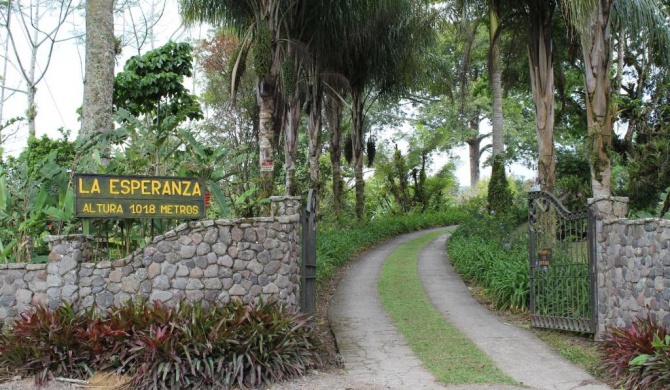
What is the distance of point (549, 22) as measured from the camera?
43.3 feet

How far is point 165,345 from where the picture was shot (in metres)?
7.46

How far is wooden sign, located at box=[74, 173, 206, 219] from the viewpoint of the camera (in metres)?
8.47

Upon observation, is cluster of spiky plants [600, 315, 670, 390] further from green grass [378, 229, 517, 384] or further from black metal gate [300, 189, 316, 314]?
black metal gate [300, 189, 316, 314]

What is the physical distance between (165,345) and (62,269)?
6.62 ft

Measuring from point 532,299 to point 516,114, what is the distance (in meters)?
25.3

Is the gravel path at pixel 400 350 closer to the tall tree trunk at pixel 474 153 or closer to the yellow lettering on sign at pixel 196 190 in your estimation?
the yellow lettering on sign at pixel 196 190

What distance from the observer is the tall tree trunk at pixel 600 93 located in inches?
441

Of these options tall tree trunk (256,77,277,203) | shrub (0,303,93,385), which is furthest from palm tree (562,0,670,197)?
shrub (0,303,93,385)

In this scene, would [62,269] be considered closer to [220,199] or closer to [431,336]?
[220,199]

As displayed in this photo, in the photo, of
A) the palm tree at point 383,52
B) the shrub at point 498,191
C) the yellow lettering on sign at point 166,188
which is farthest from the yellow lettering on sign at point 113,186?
the shrub at point 498,191

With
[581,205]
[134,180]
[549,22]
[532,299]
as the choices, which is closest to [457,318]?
[532,299]

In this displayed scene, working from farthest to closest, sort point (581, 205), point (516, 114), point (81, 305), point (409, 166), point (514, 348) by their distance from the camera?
point (516, 114), point (409, 166), point (581, 205), point (514, 348), point (81, 305)

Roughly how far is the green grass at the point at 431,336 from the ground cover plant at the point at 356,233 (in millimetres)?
1372

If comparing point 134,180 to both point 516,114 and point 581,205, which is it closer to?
point 581,205
